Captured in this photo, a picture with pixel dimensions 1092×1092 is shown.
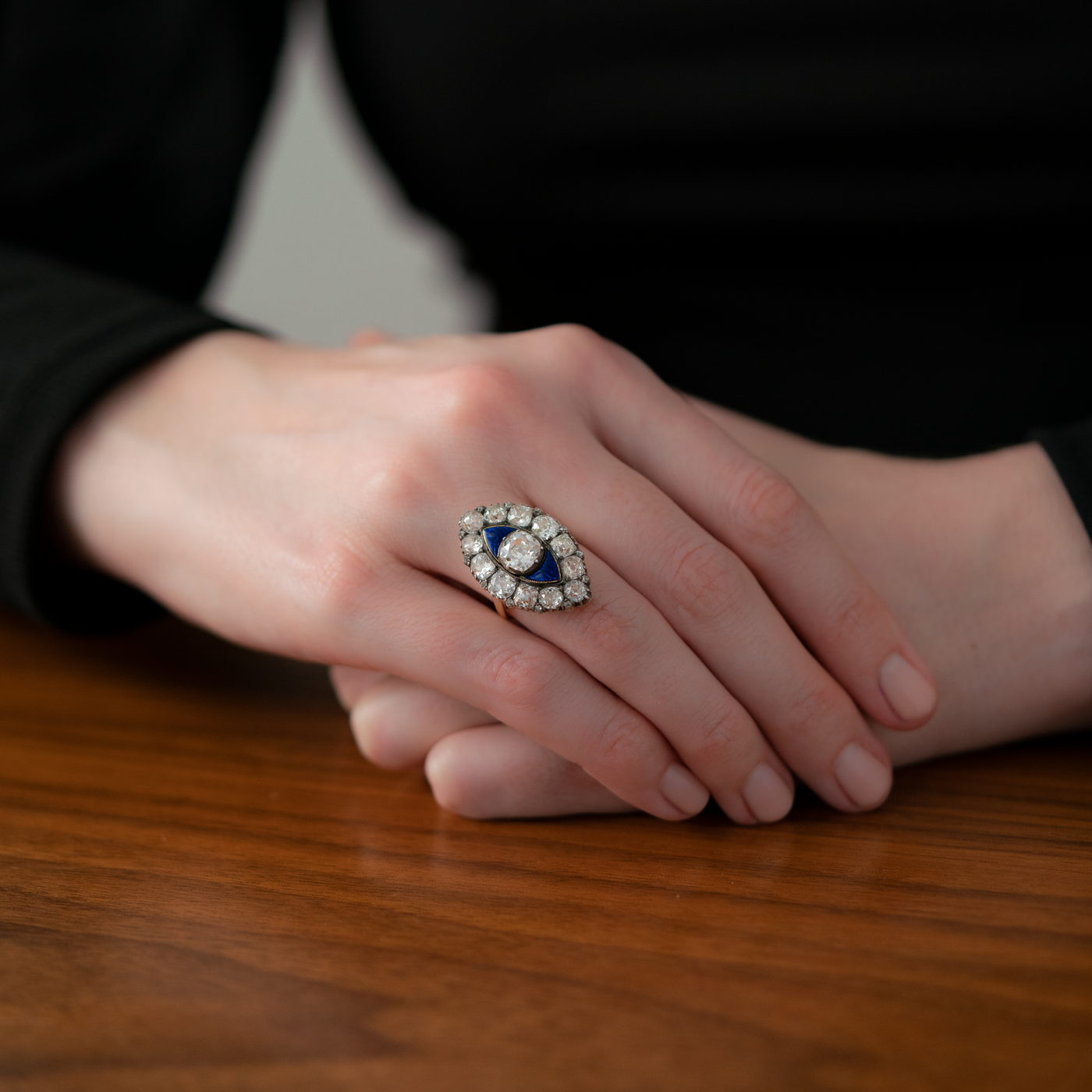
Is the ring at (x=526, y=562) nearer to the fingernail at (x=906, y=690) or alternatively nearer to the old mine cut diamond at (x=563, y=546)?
the old mine cut diamond at (x=563, y=546)

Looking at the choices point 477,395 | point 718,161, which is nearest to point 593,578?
point 477,395

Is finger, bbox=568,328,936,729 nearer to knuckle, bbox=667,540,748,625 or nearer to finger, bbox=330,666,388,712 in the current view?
knuckle, bbox=667,540,748,625

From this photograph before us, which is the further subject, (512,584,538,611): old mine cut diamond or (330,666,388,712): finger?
(330,666,388,712): finger

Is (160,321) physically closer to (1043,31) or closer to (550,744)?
(550,744)

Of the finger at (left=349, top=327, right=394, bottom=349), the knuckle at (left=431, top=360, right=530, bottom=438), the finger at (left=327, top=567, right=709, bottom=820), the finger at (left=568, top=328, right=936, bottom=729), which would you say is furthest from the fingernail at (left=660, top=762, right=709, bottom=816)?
the finger at (left=349, top=327, right=394, bottom=349)

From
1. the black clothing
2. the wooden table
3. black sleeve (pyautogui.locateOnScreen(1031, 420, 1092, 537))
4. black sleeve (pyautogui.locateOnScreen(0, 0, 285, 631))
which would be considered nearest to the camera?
the wooden table

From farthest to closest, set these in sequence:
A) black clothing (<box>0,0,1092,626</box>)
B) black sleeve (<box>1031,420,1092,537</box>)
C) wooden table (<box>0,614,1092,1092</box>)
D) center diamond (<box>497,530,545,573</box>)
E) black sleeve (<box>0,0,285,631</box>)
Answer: black clothing (<box>0,0,1092,626</box>)
black sleeve (<box>0,0,285,631</box>)
black sleeve (<box>1031,420,1092,537</box>)
center diamond (<box>497,530,545,573</box>)
wooden table (<box>0,614,1092,1092</box>)

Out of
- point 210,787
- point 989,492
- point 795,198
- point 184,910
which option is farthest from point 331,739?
point 795,198
